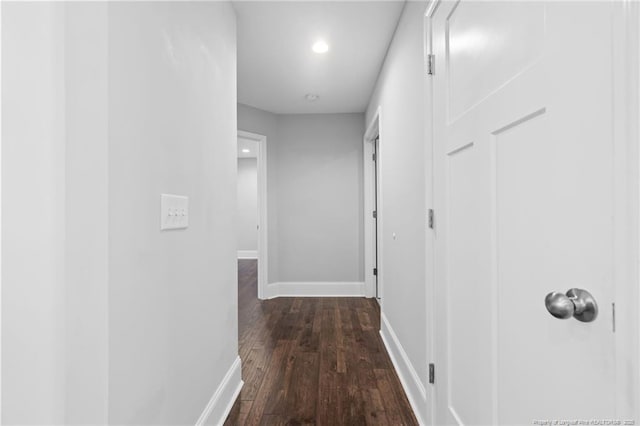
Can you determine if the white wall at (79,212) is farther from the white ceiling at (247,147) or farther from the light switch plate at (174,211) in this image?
the white ceiling at (247,147)

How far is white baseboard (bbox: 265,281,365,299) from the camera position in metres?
4.11

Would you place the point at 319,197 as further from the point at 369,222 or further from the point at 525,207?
the point at 525,207

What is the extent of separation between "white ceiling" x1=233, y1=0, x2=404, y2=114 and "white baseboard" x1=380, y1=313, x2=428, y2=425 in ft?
7.24

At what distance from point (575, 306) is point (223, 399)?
1643 millimetres

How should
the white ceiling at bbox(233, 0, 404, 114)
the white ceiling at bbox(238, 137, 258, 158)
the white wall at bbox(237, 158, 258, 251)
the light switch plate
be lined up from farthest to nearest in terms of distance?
the white wall at bbox(237, 158, 258, 251), the white ceiling at bbox(238, 137, 258, 158), the white ceiling at bbox(233, 0, 404, 114), the light switch plate

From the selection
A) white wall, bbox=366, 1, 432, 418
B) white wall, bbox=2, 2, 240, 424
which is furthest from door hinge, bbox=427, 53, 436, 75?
white wall, bbox=2, 2, 240, 424

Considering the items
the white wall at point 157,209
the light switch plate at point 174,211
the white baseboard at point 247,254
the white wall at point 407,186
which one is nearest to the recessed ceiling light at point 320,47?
the white wall at point 407,186

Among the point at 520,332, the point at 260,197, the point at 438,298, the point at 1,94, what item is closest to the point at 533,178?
the point at 520,332

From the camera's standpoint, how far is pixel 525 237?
0.82 meters

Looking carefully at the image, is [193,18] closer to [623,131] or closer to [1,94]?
[1,94]

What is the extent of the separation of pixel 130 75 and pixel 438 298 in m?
1.42

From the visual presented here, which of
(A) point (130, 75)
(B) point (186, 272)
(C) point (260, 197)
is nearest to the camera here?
(A) point (130, 75)

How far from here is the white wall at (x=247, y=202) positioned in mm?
7715

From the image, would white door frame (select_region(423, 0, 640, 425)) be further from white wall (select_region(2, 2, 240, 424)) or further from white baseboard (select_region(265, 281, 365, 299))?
white baseboard (select_region(265, 281, 365, 299))
